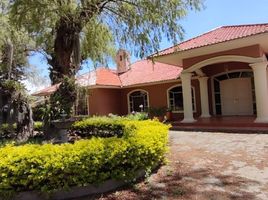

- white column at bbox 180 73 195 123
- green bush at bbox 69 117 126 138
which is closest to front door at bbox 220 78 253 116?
white column at bbox 180 73 195 123

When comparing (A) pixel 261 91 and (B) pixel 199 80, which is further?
(B) pixel 199 80

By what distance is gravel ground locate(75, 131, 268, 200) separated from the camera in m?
5.40

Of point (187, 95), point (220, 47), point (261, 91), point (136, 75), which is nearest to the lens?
point (261, 91)

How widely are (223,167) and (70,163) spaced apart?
3.62 metres

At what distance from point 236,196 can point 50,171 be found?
10.6 ft

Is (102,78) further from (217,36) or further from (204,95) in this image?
(217,36)

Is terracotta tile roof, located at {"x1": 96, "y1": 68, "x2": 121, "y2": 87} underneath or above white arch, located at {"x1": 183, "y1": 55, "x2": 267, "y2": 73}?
above

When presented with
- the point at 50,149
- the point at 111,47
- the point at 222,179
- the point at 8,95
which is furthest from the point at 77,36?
the point at 222,179

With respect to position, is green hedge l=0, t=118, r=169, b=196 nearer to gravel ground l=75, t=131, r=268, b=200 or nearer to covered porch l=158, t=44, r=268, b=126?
gravel ground l=75, t=131, r=268, b=200

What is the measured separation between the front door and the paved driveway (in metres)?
7.75

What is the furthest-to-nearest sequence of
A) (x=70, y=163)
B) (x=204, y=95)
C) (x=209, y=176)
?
(x=204, y=95) → (x=209, y=176) → (x=70, y=163)

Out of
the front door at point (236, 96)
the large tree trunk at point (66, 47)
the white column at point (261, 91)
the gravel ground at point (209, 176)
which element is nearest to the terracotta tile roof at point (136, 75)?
the front door at point (236, 96)

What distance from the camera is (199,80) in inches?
730

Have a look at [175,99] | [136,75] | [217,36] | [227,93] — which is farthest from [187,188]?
[136,75]
